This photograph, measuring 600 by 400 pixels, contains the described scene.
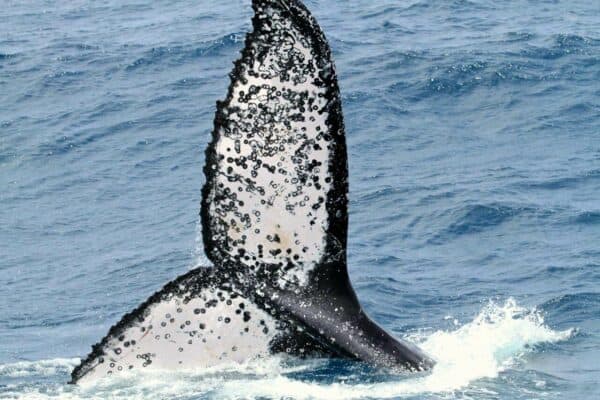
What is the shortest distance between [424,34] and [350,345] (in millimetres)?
25039

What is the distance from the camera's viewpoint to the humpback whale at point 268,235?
8953 millimetres

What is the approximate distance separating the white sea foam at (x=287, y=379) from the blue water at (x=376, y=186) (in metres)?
0.03

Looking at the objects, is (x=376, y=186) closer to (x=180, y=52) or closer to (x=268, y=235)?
(x=180, y=52)

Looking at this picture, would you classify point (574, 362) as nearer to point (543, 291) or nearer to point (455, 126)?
point (543, 291)

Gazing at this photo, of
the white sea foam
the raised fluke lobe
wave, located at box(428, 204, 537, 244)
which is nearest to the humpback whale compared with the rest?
the raised fluke lobe

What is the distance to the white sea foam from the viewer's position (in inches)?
391

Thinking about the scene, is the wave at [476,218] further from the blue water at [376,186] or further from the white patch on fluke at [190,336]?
the white patch on fluke at [190,336]

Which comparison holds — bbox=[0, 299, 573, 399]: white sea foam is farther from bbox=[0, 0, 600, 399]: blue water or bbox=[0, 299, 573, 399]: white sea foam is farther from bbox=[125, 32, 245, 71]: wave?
bbox=[125, 32, 245, 71]: wave

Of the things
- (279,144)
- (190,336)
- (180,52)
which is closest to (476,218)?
(190,336)

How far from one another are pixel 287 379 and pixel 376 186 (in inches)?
492

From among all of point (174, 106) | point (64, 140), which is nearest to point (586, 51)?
point (174, 106)

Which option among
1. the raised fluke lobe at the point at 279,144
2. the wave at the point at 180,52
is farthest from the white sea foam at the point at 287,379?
the wave at the point at 180,52

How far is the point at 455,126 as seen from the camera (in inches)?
1035

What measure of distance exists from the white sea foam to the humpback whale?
0.82 ft
